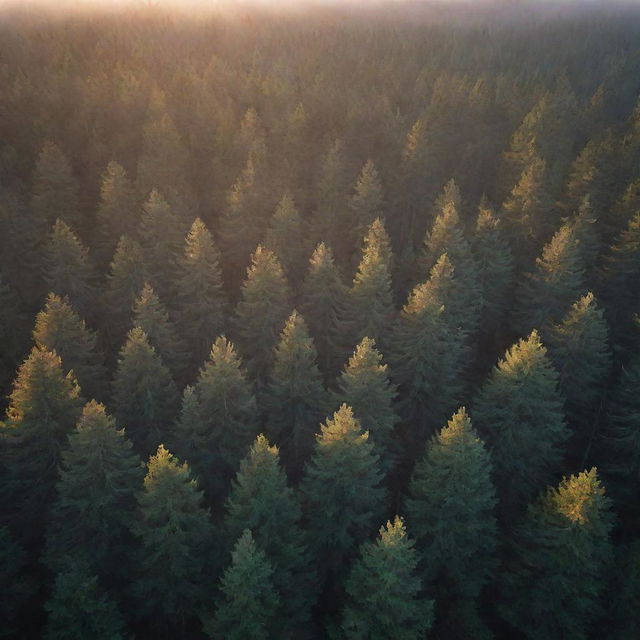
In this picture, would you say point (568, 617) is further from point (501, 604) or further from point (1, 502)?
point (1, 502)

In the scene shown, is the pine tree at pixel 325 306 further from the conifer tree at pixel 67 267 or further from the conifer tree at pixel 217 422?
the conifer tree at pixel 67 267

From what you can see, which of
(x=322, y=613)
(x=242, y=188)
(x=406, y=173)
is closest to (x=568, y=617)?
(x=322, y=613)

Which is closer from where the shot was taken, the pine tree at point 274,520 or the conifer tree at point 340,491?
the pine tree at point 274,520

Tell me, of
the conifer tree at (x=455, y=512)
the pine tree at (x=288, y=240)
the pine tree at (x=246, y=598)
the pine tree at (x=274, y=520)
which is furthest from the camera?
the pine tree at (x=288, y=240)

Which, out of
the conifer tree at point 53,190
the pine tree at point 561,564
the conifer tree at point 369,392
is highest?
A: the conifer tree at point 53,190

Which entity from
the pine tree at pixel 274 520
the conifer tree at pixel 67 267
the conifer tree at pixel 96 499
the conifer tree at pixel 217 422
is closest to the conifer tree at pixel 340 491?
the pine tree at pixel 274 520

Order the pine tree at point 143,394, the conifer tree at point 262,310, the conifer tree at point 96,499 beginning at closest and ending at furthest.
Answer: the conifer tree at point 96,499 < the pine tree at point 143,394 < the conifer tree at point 262,310

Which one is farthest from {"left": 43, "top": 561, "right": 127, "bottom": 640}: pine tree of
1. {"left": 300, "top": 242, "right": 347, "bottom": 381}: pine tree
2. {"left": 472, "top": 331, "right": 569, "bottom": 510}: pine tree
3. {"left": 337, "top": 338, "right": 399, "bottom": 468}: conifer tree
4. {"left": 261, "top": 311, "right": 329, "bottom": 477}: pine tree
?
{"left": 300, "top": 242, "right": 347, "bottom": 381}: pine tree

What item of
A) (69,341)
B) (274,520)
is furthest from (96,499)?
(69,341)
